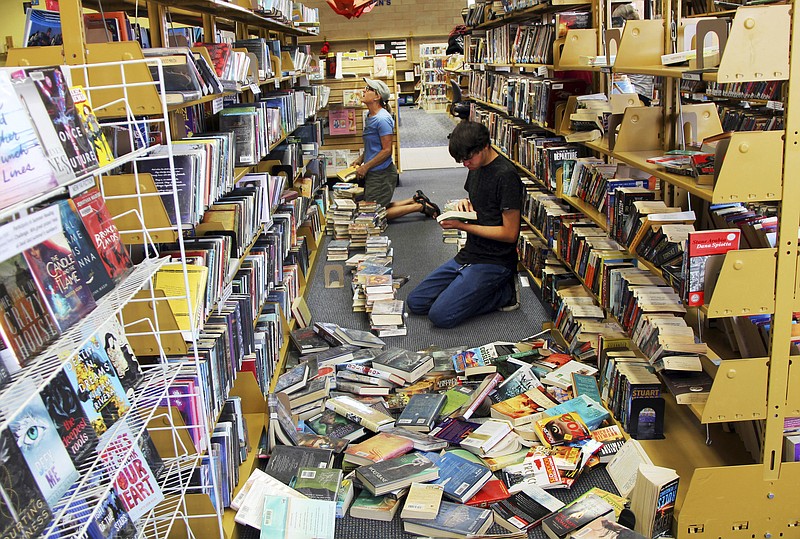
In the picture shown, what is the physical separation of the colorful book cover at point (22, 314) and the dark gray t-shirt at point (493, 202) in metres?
3.85

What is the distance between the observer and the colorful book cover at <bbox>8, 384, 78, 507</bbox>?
4.78ft

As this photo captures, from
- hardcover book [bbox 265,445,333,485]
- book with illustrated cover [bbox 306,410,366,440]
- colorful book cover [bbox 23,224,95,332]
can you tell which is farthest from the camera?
book with illustrated cover [bbox 306,410,366,440]

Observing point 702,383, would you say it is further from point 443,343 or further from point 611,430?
point 443,343

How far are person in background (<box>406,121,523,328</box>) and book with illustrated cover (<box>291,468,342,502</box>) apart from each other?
2.19 metres

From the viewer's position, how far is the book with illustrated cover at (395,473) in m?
3.12

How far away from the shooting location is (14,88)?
155 cm

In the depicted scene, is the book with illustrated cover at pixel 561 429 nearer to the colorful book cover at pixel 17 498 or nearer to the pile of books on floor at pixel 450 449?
the pile of books on floor at pixel 450 449

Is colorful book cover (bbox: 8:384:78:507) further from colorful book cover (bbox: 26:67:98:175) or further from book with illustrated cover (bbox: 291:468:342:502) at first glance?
book with illustrated cover (bbox: 291:468:342:502)

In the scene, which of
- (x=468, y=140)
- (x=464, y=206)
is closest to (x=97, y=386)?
(x=468, y=140)

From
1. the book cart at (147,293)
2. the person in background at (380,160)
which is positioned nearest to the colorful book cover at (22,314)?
the book cart at (147,293)

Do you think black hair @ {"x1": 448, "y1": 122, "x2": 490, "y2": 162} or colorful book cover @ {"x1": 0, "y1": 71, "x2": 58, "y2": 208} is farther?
black hair @ {"x1": 448, "y1": 122, "x2": 490, "y2": 162}

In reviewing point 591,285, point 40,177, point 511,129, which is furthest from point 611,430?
point 511,129

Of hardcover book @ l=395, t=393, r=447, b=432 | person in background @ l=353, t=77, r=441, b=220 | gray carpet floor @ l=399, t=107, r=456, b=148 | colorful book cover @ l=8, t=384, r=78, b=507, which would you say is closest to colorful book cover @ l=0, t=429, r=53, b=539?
colorful book cover @ l=8, t=384, r=78, b=507

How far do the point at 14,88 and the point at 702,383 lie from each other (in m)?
2.61
